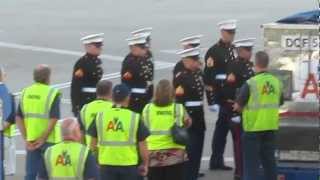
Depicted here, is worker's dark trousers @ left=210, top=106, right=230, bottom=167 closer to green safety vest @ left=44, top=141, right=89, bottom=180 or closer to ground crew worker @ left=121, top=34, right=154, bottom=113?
ground crew worker @ left=121, top=34, right=154, bottom=113

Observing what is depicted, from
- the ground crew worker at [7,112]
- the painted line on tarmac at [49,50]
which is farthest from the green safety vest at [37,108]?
the painted line on tarmac at [49,50]

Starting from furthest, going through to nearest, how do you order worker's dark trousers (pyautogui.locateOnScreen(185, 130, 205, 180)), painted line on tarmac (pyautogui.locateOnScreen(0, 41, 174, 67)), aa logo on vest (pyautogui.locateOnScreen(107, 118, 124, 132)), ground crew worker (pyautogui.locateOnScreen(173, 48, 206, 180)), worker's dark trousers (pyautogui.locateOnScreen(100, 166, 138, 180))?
painted line on tarmac (pyautogui.locateOnScreen(0, 41, 174, 67)) < worker's dark trousers (pyautogui.locateOnScreen(185, 130, 205, 180)) < ground crew worker (pyautogui.locateOnScreen(173, 48, 206, 180)) < worker's dark trousers (pyautogui.locateOnScreen(100, 166, 138, 180)) < aa logo on vest (pyautogui.locateOnScreen(107, 118, 124, 132))

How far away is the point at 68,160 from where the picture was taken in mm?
10344

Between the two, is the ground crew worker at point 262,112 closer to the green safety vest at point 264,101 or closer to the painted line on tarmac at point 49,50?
the green safety vest at point 264,101

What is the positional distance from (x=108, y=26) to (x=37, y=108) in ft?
51.2

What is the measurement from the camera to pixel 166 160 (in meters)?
12.3

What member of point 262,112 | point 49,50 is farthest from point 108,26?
point 262,112

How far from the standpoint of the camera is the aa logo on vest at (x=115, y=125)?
1120 centimetres

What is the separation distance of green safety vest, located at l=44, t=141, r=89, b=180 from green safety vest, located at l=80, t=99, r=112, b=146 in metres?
1.37

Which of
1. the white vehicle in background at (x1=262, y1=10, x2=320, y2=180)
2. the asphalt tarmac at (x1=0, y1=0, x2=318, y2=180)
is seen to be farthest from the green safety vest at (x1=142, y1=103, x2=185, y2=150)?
the asphalt tarmac at (x1=0, y1=0, x2=318, y2=180)

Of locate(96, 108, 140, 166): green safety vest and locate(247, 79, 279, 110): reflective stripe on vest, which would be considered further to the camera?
locate(247, 79, 279, 110): reflective stripe on vest

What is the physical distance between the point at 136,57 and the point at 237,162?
2.00m

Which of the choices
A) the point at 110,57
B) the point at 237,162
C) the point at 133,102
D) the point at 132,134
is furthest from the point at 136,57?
the point at 110,57

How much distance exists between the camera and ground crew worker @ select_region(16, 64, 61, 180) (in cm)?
1272
